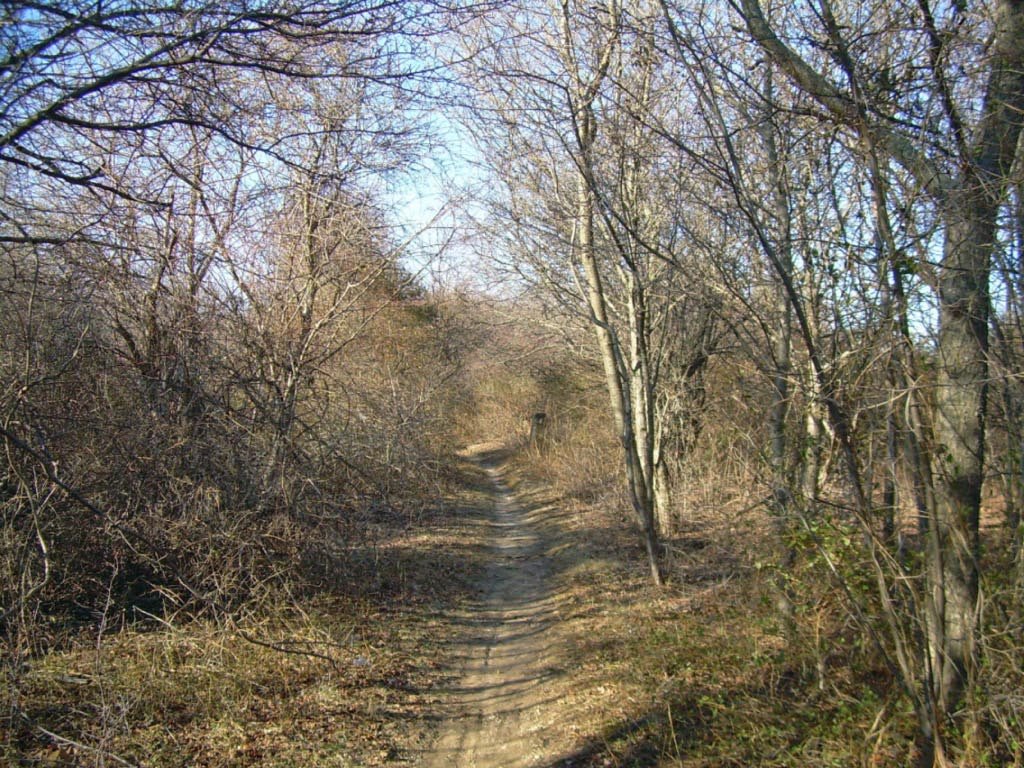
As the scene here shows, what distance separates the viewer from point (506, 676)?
247 inches

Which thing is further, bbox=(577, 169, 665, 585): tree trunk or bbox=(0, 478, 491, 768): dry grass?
bbox=(577, 169, 665, 585): tree trunk

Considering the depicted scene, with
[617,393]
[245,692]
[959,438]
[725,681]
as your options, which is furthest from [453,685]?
[959,438]

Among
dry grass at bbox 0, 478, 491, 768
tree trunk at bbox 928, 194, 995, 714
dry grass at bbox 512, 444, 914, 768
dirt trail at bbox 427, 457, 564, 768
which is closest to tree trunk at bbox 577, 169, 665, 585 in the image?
dry grass at bbox 512, 444, 914, 768

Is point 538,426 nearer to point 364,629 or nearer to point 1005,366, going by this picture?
point 364,629

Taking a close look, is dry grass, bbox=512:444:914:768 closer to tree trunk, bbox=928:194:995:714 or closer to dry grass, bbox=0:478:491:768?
tree trunk, bbox=928:194:995:714

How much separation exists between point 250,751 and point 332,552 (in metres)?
2.91

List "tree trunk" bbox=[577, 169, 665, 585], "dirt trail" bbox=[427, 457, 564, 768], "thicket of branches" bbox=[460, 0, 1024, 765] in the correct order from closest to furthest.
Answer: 1. "thicket of branches" bbox=[460, 0, 1024, 765]
2. "dirt trail" bbox=[427, 457, 564, 768]
3. "tree trunk" bbox=[577, 169, 665, 585]

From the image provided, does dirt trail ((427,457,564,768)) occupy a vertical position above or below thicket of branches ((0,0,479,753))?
below

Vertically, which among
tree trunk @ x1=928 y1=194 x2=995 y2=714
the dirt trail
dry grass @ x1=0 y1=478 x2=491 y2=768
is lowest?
the dirt trail

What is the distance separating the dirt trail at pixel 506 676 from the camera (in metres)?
4.93

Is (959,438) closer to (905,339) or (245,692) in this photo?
(905,339)

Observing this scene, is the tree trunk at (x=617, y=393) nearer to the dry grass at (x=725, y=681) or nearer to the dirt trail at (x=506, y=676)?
the dry grass at (x=725, y=681)

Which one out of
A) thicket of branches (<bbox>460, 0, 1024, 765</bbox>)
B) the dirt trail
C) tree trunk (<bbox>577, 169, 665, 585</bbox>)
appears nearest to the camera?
thicket of branches (<bbox>460, 0, 1024, 765</bbox>)

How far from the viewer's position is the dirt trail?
493cm
